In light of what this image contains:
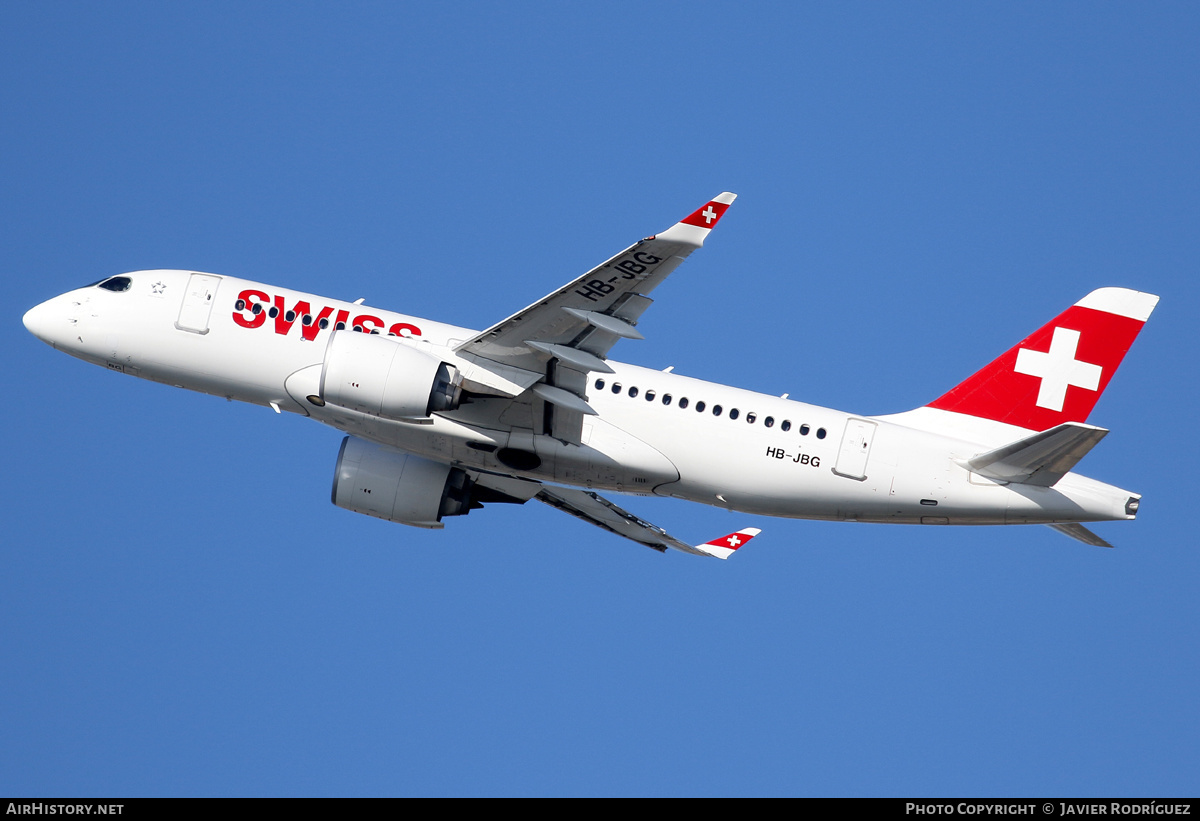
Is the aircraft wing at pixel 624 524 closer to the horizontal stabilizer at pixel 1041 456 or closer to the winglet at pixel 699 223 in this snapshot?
the horizontal stabilizer at pixel 1041 456

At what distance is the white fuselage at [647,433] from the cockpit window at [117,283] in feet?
3.56

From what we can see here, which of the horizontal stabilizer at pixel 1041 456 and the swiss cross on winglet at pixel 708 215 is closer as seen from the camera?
the swiss cross on winglet at pixel 708 215

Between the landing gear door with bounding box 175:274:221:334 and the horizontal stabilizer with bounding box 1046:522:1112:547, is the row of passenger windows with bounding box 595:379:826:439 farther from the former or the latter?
the landing gear door with bounding box 175:274:221:334

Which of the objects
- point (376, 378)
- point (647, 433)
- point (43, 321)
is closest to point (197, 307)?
point (43, 321)

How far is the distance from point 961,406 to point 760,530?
7355mm

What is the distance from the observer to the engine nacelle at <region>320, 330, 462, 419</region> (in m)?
27.8

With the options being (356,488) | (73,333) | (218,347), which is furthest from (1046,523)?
(73,333)

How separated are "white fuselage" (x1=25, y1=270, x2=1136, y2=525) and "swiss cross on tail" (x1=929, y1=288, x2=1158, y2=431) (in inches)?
32.5

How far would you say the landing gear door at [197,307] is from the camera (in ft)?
101

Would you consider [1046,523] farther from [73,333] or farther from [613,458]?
[73,333]

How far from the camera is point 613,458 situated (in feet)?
97.1

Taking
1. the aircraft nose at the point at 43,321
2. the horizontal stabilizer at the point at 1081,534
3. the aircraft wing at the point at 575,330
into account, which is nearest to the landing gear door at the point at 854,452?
the horizontal stabilizer at the point at 1081,534

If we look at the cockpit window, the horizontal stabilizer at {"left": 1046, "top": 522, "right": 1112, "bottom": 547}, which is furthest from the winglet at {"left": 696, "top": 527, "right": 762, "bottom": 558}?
the cockpit window
